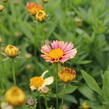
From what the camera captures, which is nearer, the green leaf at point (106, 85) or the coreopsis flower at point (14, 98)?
the coreopsis flower at point (14, 98)

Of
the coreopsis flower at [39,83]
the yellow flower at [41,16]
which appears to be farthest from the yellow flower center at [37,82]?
the yellow flower at [41,16]

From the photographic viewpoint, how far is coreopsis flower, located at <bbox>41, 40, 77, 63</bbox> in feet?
3.78

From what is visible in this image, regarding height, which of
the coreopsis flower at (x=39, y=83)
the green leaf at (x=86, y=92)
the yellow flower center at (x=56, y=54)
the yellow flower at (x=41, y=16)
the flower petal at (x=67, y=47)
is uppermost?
the yellow flower at (x=41, y=16)

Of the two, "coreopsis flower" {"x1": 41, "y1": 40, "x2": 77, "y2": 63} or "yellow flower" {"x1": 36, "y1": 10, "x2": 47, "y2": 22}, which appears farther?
"yellow flower" {"x1": 36, "y1": 10, "x2": 47, "y2": 22}

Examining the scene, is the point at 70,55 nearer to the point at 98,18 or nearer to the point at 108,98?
the point at 108,98

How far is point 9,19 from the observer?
1.85m

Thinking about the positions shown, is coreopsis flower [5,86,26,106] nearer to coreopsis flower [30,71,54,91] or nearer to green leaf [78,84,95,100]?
coreopsis flower [30,71,54,91]

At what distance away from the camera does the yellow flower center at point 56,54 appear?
1154 mm

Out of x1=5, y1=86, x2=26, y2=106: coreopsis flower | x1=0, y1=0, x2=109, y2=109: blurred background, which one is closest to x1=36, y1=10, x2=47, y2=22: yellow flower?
x1=0, y1=0, x2=109, y2=109: blurred background

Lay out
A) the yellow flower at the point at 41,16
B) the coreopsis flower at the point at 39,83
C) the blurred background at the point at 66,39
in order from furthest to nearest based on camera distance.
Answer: the blurred background at the point at 66,39 → the yellow flower at the point at 41,16 → the coreopsis flower at the point at 39,83

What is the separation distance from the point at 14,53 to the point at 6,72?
17.8 inches

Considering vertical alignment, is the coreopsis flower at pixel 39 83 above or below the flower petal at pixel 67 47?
below

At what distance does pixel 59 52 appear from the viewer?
1.22m

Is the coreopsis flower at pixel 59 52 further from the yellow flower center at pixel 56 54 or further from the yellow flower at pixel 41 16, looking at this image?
the yellow flower at pixel 41 16
